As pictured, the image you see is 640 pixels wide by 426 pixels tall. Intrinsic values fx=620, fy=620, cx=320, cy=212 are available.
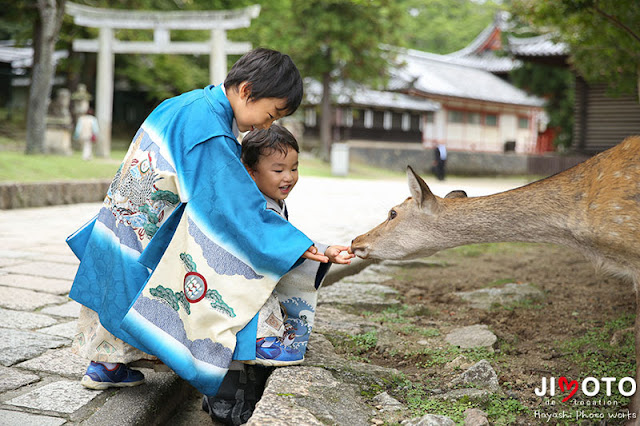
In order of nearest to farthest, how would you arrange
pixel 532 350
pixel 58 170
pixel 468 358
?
pixel 468 358 < pixel 532 350 < pixel 58 170

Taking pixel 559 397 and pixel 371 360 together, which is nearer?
pixel 559 397

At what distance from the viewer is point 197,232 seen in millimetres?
2596

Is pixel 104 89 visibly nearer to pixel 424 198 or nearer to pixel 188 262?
pixel 424 198

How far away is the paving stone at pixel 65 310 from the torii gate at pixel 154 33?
16.0m

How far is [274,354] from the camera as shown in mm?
2732

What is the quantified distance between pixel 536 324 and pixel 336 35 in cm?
2110

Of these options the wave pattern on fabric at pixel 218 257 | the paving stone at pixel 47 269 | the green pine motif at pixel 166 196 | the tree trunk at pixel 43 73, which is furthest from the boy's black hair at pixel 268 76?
the tree trunk at pixel 43 73

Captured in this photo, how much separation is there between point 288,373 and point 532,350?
1503mm

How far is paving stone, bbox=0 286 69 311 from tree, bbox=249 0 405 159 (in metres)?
19.8

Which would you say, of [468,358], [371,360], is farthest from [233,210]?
[468,358]

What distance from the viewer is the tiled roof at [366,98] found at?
2798 cm

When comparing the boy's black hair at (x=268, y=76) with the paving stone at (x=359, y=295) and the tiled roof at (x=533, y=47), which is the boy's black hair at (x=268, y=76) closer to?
the paving stone at (x=359, y=295)

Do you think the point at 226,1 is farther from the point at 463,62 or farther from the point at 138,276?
the point at 138,276

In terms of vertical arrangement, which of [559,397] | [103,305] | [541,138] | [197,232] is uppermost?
[541,138]
